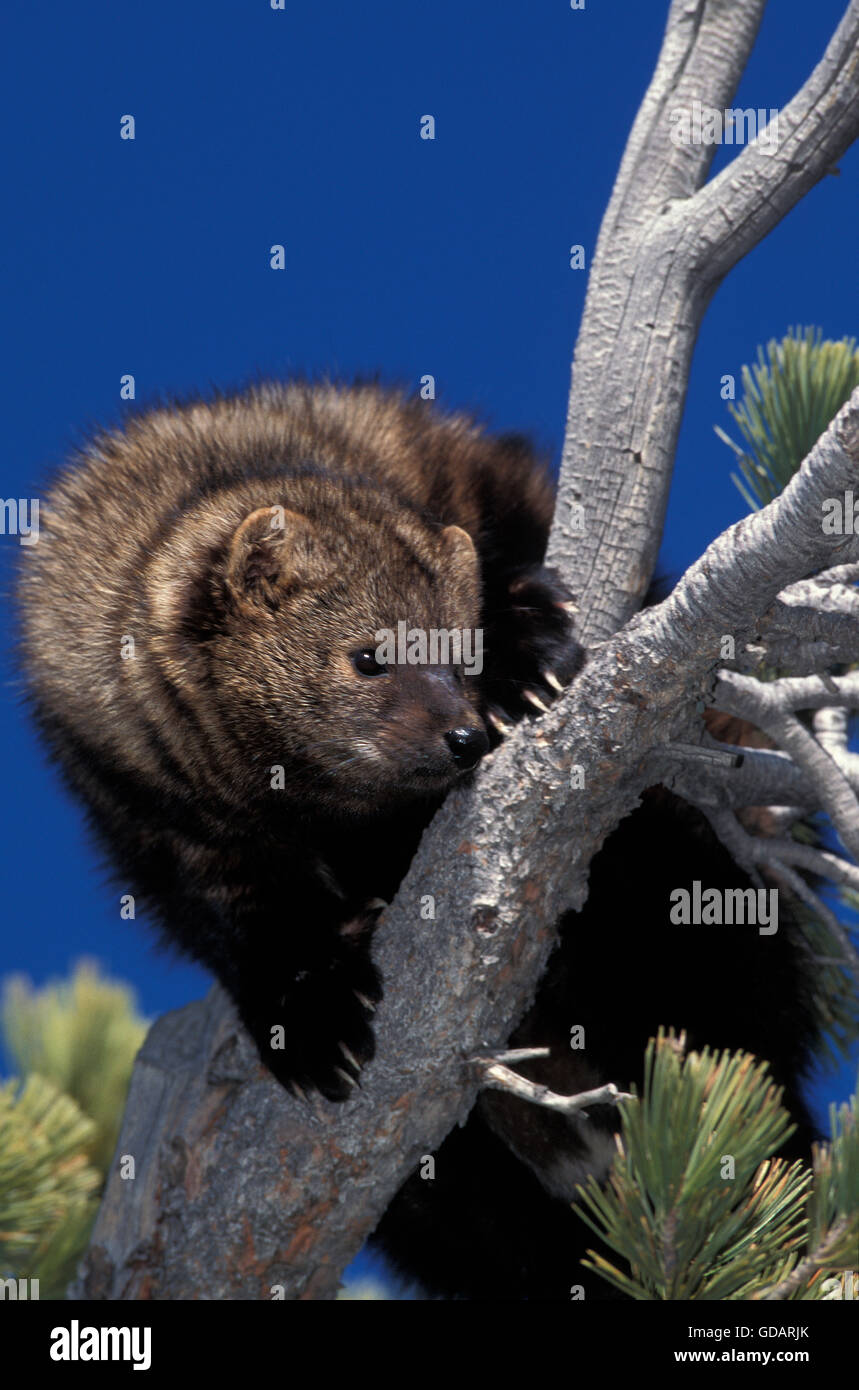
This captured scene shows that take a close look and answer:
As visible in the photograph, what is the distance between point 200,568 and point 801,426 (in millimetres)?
1060

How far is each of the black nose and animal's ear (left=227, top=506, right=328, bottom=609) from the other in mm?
382

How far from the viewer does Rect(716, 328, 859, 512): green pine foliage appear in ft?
7.98

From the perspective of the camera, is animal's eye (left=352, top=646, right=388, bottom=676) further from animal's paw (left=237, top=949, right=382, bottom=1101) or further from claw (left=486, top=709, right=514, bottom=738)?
animal's paw (left=237, top=949, right=382, bottom=1101)

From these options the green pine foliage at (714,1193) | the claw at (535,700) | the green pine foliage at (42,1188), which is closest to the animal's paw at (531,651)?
the claw at (535,700)

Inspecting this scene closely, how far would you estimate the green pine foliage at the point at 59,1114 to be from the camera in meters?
→ 2.54

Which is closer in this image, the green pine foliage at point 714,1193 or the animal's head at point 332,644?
the green pine foliage at point 714,1193

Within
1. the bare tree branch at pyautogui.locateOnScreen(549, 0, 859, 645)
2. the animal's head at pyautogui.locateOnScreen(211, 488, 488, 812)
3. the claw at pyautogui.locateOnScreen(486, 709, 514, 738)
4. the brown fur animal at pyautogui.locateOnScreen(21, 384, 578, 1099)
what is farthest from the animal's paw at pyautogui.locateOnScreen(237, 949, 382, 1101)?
the bare tree branch at pyautogui.locateOnScreen(549, 0, 859, 645)

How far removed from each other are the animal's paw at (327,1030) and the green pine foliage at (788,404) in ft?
3.59

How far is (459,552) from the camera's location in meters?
2.36

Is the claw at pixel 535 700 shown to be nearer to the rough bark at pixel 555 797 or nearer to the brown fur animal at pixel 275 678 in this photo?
the brown fur animal at pixel 275 678

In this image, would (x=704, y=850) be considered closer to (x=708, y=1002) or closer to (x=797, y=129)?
(x=708, y=1002)

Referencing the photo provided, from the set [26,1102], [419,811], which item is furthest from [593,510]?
[26,1102]
